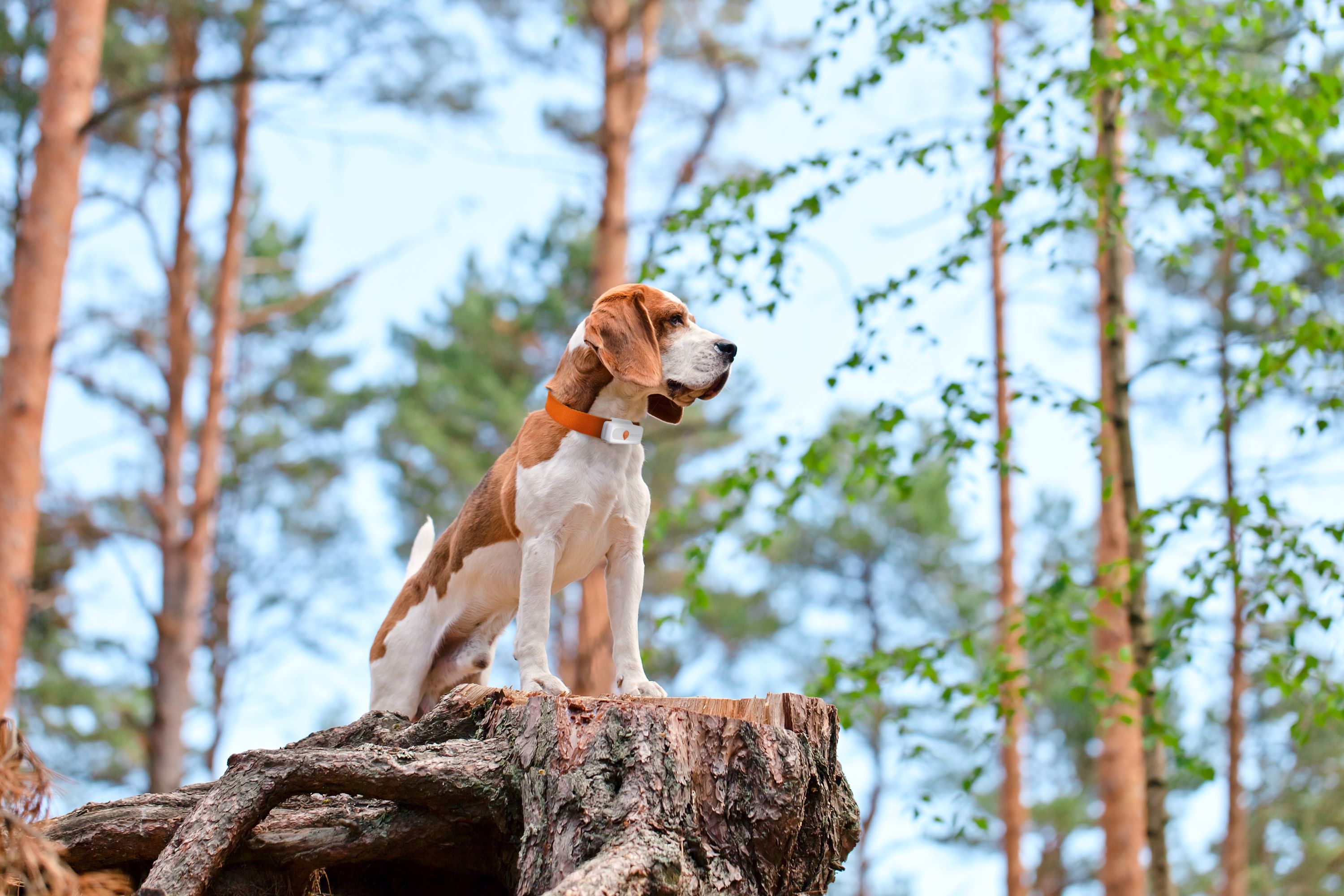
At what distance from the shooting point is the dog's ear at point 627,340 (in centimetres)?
313

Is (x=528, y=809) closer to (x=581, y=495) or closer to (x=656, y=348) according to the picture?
(x=581, y=495)

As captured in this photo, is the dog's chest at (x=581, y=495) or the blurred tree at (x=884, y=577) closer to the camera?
the dog's chest at (x=581, y=495)

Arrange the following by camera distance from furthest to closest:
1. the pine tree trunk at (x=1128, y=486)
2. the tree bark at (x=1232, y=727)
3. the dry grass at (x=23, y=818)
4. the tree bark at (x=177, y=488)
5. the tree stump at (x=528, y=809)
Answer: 1. the tree bark at (x=1232, y=727)
2. the tree bark at (x=177, y=488)
3. the pine tree trunk at (x=1128, y=486)
4. the tree stump at (x=528, y=809)
5. the dry grass at (x=23, y=818)

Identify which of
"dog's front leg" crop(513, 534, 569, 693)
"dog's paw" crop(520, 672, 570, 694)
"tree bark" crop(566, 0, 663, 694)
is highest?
"tree bark" crop(566, 0, 663, 694)

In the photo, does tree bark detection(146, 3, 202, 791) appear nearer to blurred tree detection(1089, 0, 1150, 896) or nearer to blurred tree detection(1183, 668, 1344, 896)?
blurred tree detection(1089, 0, 1150, 896)

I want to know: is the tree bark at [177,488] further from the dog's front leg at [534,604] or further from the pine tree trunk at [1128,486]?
the dog's front leg at [534,604]

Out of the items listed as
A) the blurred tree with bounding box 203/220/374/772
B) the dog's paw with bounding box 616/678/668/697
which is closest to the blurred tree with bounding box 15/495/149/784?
the blurred tree with bounding box 203/220/374/772

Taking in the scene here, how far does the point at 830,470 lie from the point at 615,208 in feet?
15.0

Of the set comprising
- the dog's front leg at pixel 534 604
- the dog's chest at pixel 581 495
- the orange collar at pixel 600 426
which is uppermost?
the orange collar at pixel 600 426

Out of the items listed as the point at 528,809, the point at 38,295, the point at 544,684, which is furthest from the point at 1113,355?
the point at 38,295

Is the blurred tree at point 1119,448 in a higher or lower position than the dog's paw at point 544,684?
higher

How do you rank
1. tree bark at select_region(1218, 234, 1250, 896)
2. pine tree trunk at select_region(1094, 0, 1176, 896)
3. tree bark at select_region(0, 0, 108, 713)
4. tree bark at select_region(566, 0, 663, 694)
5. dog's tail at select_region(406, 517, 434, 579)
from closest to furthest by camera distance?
dog's tail at select_region(406, 517, 434, 579) < pine tree trunk at select_region(1094, 0, 1176, 896) < tree bark at select_region(0, 0, 108, 713) < tree bark at select_region(566, 0, 663, 694) < tree bark at select_region(1218, 234, 1250, 896)

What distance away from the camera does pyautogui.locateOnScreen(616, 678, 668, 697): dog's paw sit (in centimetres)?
319

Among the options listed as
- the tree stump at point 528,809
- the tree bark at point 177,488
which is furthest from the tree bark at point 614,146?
the tree stump at point 528,809
